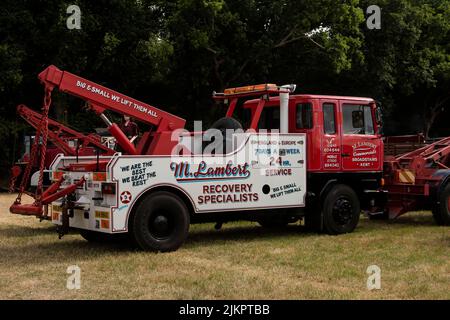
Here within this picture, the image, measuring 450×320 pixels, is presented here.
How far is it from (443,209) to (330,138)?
338 cm

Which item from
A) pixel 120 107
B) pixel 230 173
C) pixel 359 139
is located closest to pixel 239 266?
pixel 230 173

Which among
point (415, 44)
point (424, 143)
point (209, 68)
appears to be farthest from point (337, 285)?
point (415, 44)

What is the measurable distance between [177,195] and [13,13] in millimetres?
Answer: 17493

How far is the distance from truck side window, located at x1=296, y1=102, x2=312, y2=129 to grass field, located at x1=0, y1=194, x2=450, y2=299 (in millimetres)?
1982

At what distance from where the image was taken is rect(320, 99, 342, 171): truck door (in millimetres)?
11188

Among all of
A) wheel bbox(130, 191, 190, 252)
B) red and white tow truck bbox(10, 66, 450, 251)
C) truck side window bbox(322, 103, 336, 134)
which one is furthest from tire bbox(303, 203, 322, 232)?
wheel bbox(130, 191, 190, 252)

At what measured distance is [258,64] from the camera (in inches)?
1074

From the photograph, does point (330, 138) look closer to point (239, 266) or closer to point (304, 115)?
point (304, 115)

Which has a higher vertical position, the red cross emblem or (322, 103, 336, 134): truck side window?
(322, 103, 336, 134): truck side window

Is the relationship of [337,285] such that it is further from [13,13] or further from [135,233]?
[13,13]

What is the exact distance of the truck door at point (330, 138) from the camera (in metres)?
11.2

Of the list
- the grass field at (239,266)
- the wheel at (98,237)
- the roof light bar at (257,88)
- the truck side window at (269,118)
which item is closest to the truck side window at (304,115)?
the truck side window at (269,118)

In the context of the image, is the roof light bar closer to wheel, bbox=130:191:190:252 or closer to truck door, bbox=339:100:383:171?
truck door, bbox=339:100:383:171

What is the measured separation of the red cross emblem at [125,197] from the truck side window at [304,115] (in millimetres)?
3637
